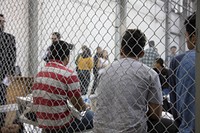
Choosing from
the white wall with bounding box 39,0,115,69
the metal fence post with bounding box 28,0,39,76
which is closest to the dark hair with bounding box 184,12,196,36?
the white wall with bounding box 39,0,115,69

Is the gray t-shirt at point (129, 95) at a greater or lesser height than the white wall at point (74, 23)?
lesser

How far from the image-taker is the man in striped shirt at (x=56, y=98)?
6.30ft

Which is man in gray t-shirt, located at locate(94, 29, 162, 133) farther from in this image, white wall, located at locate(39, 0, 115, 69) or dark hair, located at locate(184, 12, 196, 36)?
A: dark hair, located at locate(184, 12, 196, 36)

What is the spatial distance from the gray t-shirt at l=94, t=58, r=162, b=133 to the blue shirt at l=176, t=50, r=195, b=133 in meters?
0.17

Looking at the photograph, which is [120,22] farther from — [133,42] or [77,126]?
[77,126]

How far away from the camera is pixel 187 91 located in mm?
1279

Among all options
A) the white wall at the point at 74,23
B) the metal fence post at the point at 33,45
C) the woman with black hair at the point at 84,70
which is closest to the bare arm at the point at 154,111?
the white wall at the point at 74,23

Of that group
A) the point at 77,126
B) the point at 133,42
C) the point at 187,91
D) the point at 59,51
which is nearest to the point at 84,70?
the point at 59,51

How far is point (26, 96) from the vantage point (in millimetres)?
2424

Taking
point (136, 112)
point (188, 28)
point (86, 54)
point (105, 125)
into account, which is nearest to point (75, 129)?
point (105, 125)

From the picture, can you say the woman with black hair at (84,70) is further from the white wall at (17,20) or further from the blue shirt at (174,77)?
the blue shirt at (174,77)

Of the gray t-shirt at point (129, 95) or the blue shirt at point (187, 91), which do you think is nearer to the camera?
the blue shirt at point (187, 91)

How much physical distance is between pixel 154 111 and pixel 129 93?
186 mm

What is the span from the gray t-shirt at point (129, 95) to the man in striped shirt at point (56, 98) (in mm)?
458
